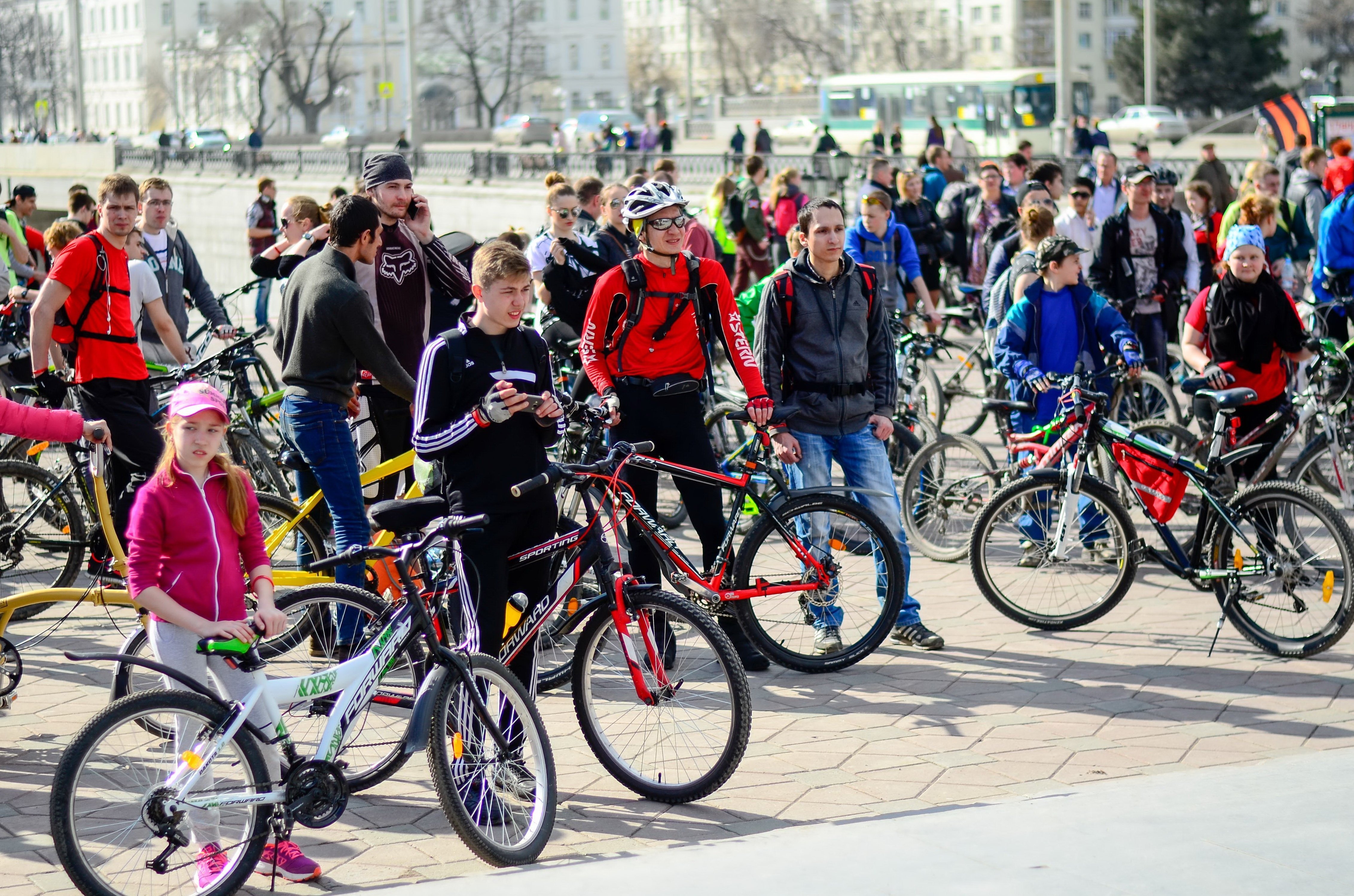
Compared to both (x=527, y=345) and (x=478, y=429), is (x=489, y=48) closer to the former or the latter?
(x=527, y=345)

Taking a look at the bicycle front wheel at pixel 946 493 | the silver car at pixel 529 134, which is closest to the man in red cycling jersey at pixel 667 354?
the bicycle front wheel at pixel 946 493

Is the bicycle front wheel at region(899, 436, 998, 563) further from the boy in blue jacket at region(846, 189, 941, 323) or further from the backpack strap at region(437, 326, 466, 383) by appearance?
the backpack strap at region(437, 326, 466, 383)

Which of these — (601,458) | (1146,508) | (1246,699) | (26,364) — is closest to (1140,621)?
(1146,508)

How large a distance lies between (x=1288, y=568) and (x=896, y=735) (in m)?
2.07

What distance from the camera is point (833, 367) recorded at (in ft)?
23.7

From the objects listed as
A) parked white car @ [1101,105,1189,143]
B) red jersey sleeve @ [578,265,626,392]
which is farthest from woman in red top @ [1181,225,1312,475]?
parked white car @ [1101,105,1189,143]

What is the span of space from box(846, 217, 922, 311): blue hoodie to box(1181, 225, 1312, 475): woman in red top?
269 centimetres

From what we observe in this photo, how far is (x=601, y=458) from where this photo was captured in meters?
6.11

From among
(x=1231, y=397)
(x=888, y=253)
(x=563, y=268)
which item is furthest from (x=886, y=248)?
(x=1231, y=397)

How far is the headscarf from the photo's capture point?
878 cm

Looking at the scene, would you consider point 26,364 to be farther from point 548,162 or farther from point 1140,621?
point 548,162

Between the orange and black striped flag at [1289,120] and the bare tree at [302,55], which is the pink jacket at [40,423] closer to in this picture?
the orange and black striped flag at [1289,120]

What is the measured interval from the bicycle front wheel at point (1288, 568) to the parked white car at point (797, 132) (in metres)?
53.7

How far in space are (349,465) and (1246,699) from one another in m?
3.66
